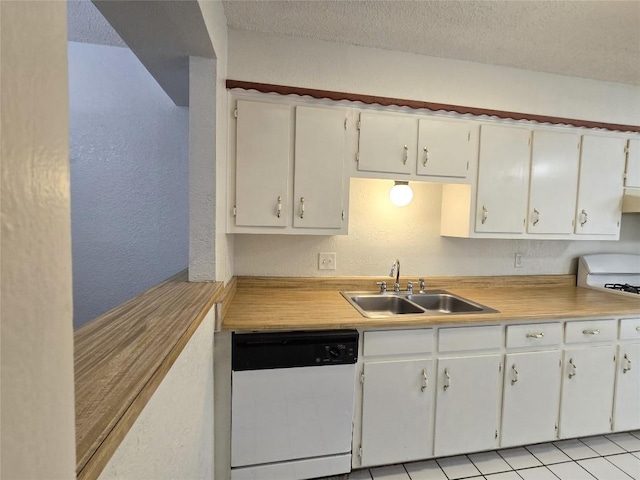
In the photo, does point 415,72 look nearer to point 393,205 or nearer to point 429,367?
point 393,205

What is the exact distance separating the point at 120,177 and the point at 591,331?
10.5 ft

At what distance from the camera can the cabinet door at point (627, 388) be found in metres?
1.93

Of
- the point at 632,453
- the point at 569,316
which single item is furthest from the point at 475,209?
the point at 632,453

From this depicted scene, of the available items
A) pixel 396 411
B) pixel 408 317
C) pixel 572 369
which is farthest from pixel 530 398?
pixel 408 317

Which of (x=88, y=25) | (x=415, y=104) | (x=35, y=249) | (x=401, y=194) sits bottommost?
(x=35, y=249)

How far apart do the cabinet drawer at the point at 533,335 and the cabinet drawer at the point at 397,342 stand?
0.52 m

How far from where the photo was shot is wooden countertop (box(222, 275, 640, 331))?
1.52 metres

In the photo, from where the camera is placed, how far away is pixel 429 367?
5.45ft

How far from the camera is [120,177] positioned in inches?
81.0

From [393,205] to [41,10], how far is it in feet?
6.88

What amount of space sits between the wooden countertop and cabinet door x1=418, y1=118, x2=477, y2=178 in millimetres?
805

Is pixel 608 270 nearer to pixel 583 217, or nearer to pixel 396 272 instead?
pixel 583 217

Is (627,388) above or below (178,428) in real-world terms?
below

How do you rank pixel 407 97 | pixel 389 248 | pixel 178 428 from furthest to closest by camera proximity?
pixel 389 248 → pixel 407 97 → pixel 178 428
